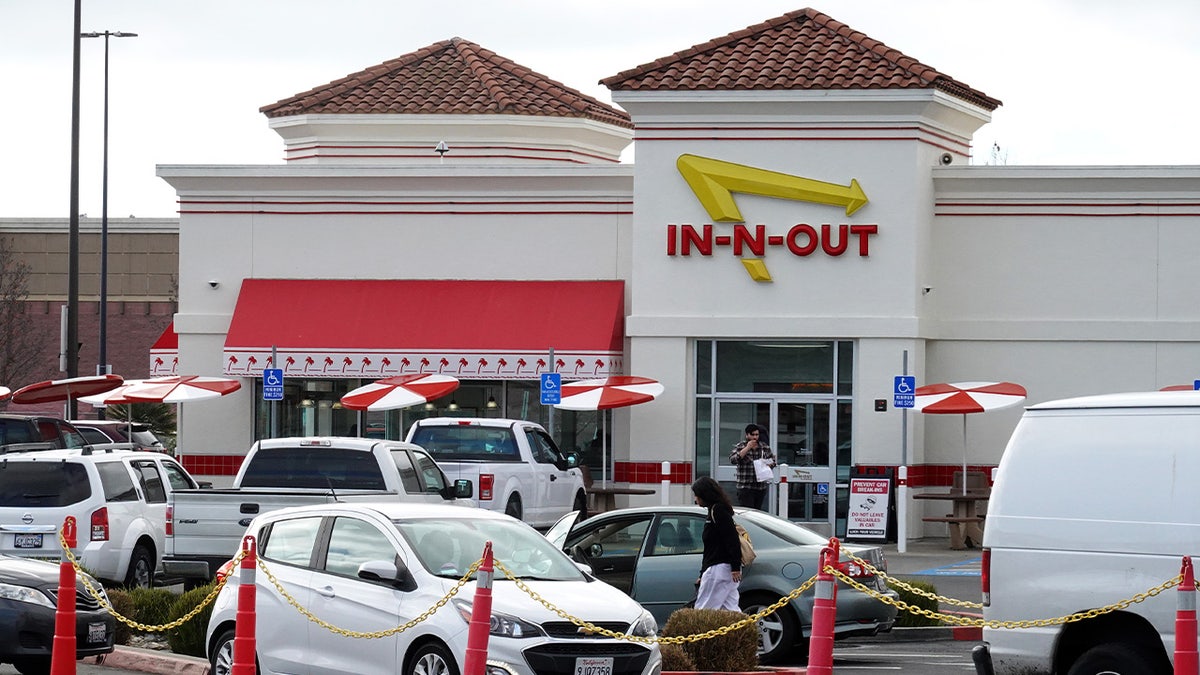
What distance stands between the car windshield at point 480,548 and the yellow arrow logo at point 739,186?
16278mm

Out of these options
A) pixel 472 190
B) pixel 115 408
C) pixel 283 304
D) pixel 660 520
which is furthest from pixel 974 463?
pixel 115 408

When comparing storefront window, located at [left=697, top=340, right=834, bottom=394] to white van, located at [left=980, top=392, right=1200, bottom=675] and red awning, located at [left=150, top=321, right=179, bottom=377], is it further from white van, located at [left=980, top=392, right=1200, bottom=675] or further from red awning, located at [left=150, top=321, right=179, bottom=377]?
white van, located at [left=980, top=392, right=1200, bottom=675]

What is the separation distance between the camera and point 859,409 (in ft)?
94.8

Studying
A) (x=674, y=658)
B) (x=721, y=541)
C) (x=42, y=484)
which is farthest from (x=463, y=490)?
(x=674, y=658)

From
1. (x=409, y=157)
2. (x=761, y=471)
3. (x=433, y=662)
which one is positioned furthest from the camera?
(x=409, y=157)

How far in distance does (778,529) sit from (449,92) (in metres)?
21.7

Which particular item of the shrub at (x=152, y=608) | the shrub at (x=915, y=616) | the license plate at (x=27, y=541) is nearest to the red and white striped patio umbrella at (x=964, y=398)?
the shrub at (x=915, y=616)

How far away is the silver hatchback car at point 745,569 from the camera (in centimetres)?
1563

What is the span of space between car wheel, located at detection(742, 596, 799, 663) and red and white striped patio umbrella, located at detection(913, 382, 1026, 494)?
11.5 m

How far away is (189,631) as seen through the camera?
50.7 feet

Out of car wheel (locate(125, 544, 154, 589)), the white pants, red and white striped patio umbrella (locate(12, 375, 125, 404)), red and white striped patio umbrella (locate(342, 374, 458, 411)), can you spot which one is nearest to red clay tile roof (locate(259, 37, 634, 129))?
red and white striped patio umbrella (locate(342, 374, 458, 411))

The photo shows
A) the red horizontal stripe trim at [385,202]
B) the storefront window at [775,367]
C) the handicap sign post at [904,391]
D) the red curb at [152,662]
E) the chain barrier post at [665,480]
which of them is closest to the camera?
the red curb at [152,662]

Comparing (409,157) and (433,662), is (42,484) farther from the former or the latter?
(409,157)

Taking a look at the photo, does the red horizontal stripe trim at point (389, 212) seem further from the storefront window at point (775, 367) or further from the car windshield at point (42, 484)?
the car windshield at point (42, 484)
